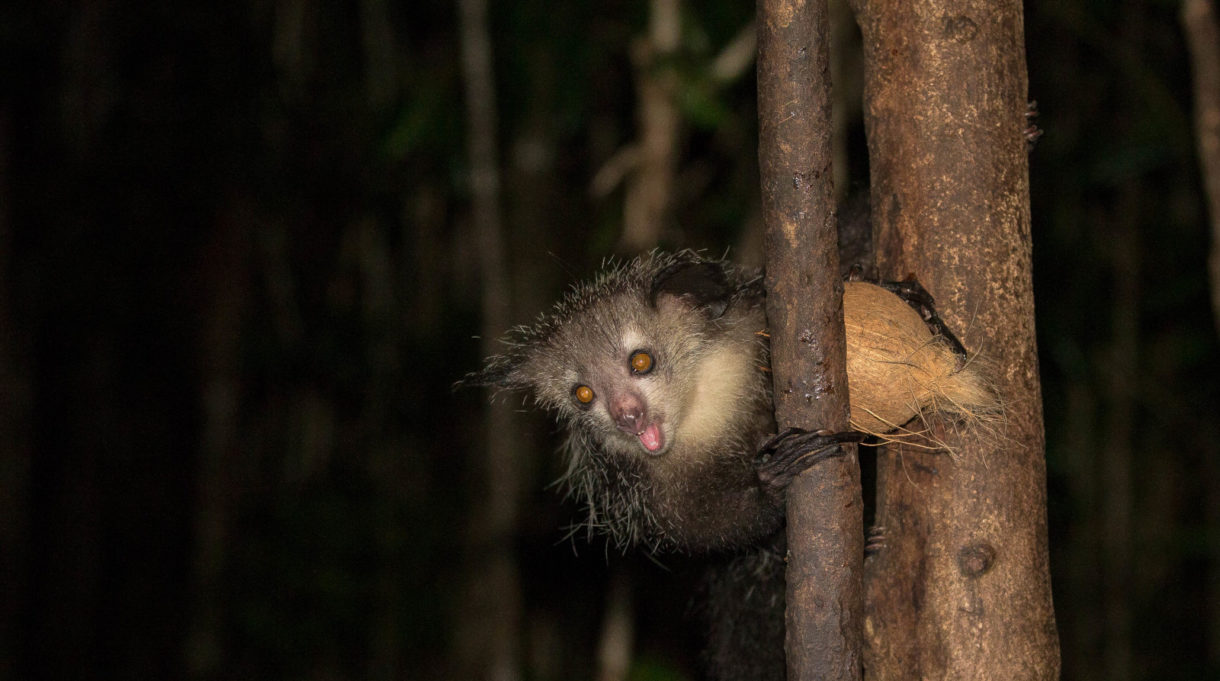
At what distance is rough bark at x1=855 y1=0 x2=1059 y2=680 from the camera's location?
1870 millimetres

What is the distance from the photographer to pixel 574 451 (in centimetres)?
330

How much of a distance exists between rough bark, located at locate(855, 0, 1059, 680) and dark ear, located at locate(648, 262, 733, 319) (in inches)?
24.5

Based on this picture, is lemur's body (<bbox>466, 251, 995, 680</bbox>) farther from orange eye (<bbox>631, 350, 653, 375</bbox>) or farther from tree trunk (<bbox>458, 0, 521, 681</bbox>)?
tree trunk (<bbox>458, 0, 521, 681</bbox>)

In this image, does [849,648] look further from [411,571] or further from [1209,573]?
[1209,573]

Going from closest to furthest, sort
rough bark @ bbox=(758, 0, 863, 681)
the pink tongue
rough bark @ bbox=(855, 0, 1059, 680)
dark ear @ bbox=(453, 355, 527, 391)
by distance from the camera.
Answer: rough bark @ bbox=(758, 0, 863, 681) → rough bark @ bbox=(855, 0, 1059, 680) → the pink tongue → dark ear @ bbox=(453, 355, 527, 391)

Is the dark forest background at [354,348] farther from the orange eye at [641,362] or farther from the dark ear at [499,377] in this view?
the orange eye at [641,362]

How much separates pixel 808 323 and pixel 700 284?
1.01 meters

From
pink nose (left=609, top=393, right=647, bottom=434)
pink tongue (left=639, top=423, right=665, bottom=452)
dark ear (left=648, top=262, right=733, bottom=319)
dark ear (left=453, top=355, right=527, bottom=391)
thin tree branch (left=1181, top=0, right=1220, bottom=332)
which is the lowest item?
pink tongue (left=639, top=423, right=665, bottom=452)

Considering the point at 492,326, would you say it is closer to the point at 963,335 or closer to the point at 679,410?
the point at 679,410

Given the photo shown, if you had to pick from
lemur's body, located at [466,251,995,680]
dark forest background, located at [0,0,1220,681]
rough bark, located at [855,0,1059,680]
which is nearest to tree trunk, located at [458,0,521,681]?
dark forest background, located at [0,0,1220,681]

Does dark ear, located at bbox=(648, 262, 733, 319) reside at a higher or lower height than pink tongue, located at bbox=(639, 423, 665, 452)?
higher

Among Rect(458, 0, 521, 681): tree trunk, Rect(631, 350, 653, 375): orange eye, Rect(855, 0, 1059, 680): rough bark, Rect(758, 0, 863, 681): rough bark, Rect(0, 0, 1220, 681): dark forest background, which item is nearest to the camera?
Rect(758, 0, 863, 681): rough bark

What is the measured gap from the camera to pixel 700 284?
2.65 metres

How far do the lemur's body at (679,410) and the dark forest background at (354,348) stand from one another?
1.77 m
